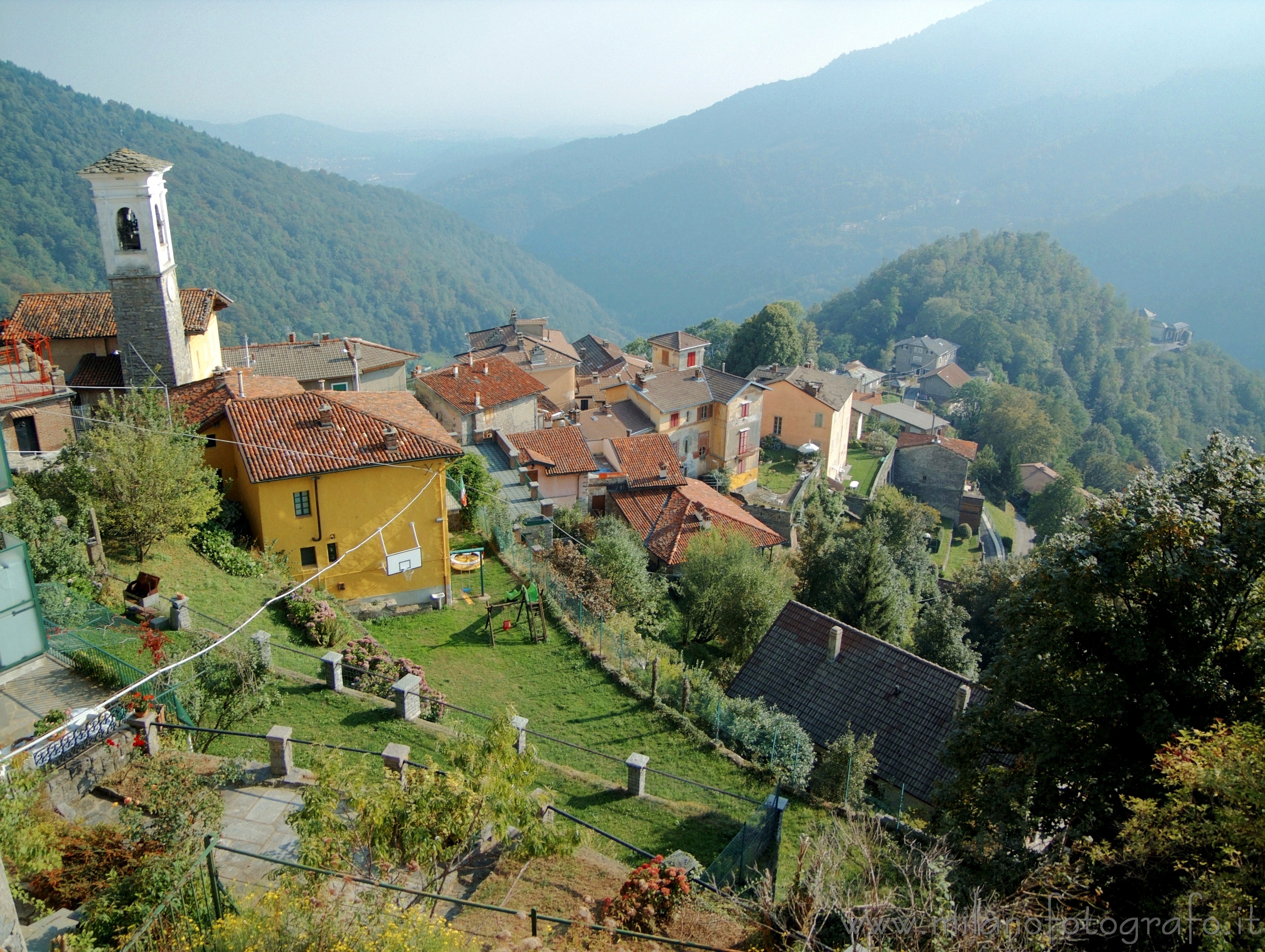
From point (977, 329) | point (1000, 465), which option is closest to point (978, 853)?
point (1000, 465)

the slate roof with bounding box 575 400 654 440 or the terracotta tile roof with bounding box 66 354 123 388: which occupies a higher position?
the terracotta tile roof with bounding box 66 354 123 388

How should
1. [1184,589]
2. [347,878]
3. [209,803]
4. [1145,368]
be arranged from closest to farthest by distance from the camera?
1. [347,878]
2. [209,803]
3. [1184,589]
4. [1145,368]

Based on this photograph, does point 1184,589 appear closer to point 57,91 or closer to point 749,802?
point 749,802

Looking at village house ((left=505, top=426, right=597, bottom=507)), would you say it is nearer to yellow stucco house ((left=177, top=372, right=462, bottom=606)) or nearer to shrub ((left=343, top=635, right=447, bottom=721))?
yellow stucco house ((left=177, top=372, right=462, bottom=606))

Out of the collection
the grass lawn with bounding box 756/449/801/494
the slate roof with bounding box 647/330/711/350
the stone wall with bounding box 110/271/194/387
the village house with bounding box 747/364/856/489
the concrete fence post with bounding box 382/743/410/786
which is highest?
the stone wall with bounding box 110/271/194/387

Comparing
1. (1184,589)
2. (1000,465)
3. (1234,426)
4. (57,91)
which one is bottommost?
(1234,426)

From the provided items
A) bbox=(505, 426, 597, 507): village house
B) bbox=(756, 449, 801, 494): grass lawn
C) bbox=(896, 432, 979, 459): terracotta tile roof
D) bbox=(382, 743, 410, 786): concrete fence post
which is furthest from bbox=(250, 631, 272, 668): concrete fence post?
bbox=(896, 432, 979, 459): terracotta tile roof

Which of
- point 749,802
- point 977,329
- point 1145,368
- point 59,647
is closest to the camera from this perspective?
point 59,647
